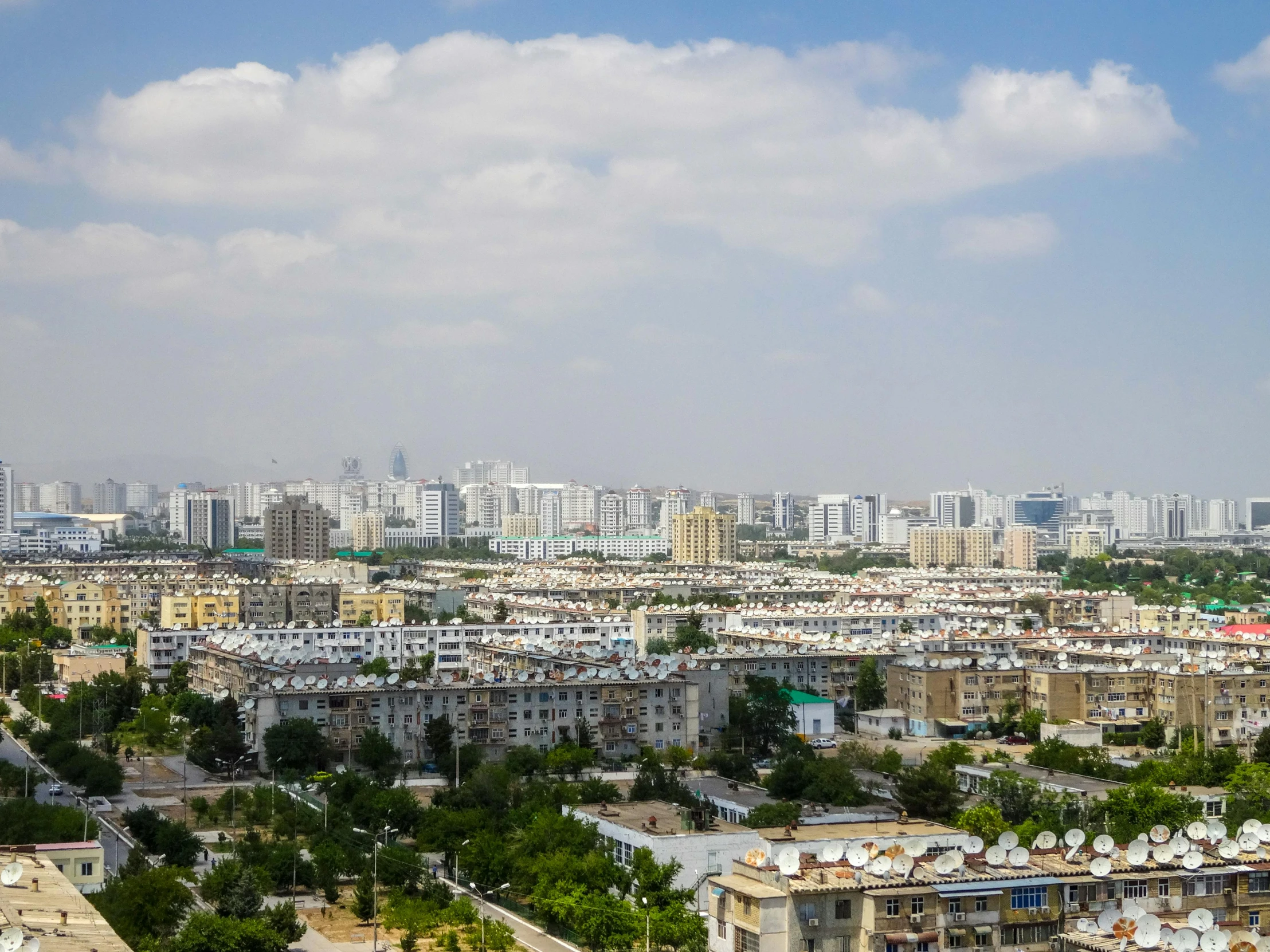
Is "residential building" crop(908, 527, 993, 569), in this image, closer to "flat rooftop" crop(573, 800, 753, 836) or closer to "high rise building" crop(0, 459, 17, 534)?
"high rise building" crop(0, 459, 17, 534)

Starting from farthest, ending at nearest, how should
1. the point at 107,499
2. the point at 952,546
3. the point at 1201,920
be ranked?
the point at 107,499
the point at 952,546
the point at 1201,920

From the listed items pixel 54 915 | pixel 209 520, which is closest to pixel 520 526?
pixel 209 520

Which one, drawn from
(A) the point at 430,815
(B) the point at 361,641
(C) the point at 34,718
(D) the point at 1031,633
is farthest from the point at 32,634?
(A) the point at 430,815

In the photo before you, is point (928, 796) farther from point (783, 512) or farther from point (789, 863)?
point (783, 512)

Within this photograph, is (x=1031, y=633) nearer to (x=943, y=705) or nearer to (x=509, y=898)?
(x=943, y=705)

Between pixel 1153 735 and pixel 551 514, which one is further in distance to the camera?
pixel 551 514

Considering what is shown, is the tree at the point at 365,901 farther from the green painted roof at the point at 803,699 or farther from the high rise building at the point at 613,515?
the high rise building at the point at 613,515

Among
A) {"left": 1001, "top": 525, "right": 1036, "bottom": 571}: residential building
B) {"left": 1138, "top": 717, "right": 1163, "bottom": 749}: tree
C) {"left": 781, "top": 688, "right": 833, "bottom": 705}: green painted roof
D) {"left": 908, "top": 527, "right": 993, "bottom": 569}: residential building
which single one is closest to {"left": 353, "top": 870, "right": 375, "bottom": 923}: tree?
{"left": 781, "top": 688, "right": 833, "bottom": 705}: green painted roof

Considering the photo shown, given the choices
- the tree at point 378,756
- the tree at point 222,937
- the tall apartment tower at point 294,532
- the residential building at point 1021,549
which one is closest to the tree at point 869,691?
the tree at point 378,756
